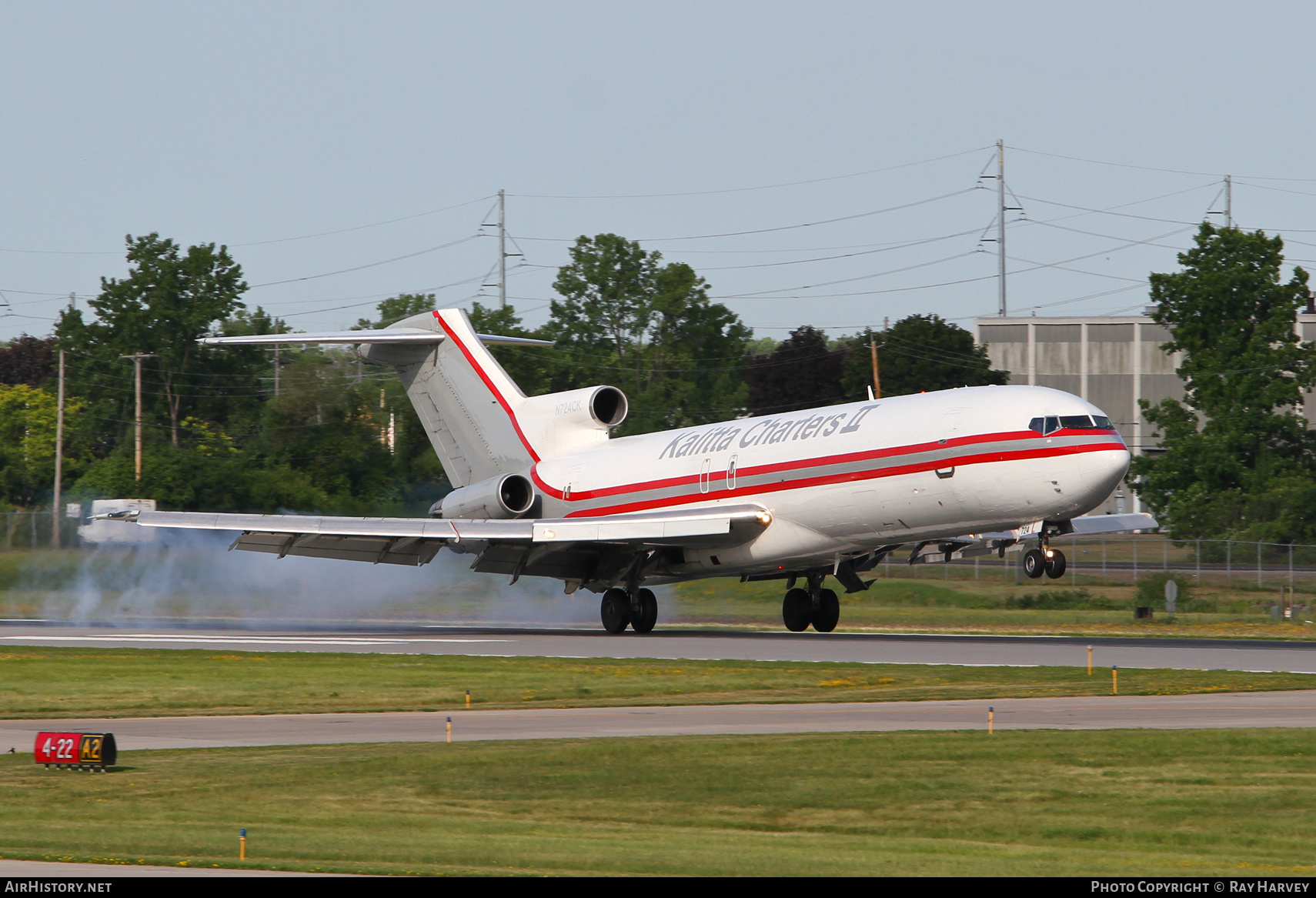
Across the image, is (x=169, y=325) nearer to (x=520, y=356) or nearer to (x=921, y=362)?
(x=520, y=356)

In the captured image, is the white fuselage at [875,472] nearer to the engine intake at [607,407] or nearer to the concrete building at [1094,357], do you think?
the engine intake at [607,407]

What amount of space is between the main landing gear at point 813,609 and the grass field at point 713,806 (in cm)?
1758

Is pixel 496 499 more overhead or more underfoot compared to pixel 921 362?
more underfoot

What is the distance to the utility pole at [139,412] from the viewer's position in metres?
66.1

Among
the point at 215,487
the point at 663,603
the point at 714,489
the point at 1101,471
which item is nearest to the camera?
the point at 1101,471

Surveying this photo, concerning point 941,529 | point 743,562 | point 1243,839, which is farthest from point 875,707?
point 743,562

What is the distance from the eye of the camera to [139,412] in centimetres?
7356

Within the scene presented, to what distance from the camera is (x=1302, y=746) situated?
51.0ft

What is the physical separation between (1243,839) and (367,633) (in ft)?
89.7

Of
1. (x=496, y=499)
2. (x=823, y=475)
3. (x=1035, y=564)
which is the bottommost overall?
(x=1035, y=564)

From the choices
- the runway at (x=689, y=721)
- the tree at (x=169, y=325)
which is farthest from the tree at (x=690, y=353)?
the runway at (x=689, y=721)

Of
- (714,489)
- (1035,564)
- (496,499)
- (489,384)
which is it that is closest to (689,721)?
(1035,564)

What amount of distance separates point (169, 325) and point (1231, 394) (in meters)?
54.2

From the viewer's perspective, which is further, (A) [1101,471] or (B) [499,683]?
(A) [1101,471]
